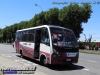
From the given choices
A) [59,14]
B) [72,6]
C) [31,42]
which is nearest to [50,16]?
[59,14]

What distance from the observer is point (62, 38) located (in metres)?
13.9

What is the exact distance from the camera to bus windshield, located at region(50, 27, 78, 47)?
539 inches

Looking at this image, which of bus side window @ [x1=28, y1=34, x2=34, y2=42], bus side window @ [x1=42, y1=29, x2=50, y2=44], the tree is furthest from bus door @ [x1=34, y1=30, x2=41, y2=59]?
the tree

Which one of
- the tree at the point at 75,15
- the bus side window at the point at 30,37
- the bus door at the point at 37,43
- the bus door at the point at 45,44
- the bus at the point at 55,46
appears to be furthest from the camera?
the tree at the point at 75,15

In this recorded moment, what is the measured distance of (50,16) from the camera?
189 feet

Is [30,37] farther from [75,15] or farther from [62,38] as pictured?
[75,15]

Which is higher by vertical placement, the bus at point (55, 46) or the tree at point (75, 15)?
the tree at point (75, 15)

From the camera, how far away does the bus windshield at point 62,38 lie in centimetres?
1368

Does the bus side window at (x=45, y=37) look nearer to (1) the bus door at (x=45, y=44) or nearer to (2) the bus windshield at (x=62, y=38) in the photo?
(1) the bus door at (x=45, y=44)

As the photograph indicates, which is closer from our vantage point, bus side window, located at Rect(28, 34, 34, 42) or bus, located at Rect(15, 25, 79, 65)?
bus, located at Rect(15, 25, 79, 65)

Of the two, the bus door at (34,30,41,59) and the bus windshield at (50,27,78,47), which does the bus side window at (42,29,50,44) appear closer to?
the bus windshield at (50,27,78,47)

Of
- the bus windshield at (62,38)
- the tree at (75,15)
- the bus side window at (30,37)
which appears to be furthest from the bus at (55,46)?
the tree at (75,15)

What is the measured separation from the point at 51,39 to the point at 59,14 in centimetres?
4084

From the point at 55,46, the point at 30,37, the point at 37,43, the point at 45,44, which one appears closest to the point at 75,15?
the point at 30,37
